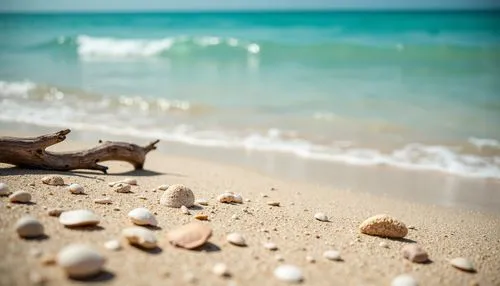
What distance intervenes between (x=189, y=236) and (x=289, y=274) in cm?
59

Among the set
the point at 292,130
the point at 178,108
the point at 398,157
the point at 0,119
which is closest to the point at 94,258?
the point at 398,157

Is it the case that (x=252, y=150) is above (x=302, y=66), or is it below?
below

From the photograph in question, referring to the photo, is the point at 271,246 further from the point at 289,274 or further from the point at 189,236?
the point at 189,236

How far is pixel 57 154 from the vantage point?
3.88m

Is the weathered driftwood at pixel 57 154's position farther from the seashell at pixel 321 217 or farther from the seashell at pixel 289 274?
the seashell at pixel 289 274

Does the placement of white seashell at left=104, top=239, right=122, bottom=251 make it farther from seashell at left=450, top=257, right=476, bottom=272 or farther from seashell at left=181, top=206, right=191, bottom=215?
seashell at left=450, top=257, right=476, bottom=272

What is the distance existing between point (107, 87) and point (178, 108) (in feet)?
9.79

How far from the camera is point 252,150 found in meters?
6.10

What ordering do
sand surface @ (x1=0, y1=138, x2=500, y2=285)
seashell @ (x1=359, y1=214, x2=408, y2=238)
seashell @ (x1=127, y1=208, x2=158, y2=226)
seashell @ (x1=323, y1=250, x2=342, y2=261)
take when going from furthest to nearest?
seashell @ (x1=359, y1=214, x2=408, y2=238), seashell @ (x1=127, y1=208, x2=158, y2=226), seashell @ (x1=323, y1=250, x2=342, y2=261), sand surface @ (x1=0, y1=138, x2=500, y2=285)

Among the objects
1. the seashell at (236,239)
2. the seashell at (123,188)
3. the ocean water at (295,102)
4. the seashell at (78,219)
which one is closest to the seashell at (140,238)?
the seashell at (78,219)

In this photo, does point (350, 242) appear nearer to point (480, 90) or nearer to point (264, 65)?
point (480, 90)

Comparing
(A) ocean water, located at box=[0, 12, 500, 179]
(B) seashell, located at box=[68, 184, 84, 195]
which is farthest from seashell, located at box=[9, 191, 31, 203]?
(A) ocean water, located at box=[0, 12, 500, 179]

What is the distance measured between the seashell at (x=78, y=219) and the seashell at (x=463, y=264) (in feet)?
6.89

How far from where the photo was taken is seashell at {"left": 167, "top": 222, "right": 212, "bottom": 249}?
2396 millimetres
